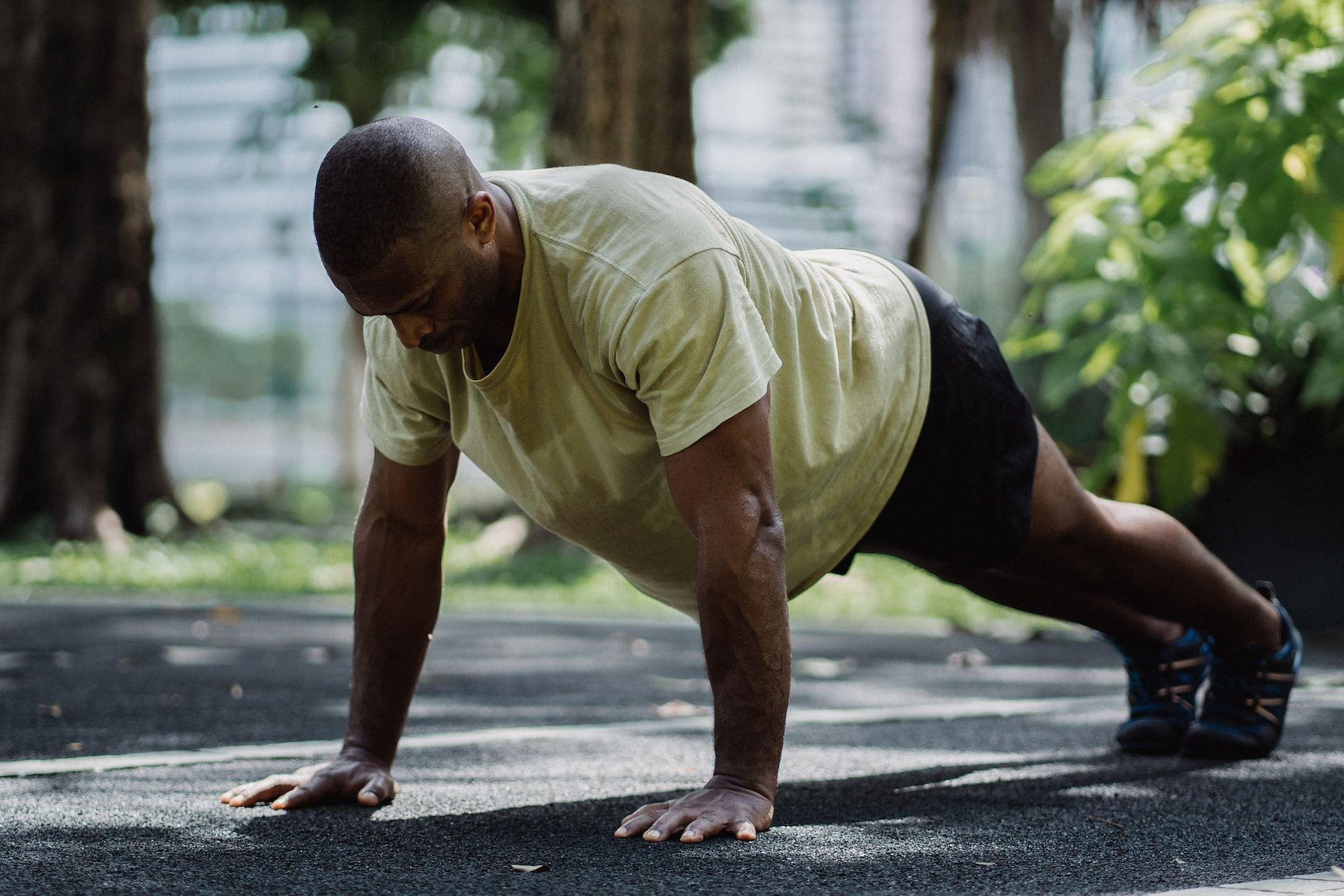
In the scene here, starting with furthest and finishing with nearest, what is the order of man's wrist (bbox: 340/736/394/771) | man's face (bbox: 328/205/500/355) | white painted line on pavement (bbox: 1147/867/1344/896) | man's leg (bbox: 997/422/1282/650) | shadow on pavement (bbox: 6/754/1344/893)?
1. man's leg (bbox: 997/422/1282/650)
2. man's wrist (bbox: 340/736/394/771)
3. man's face (bbox: 328/205/500/355)
4. shadow on pavement (bbox: 6/754/1344/893)
5. white painted line on pavement (bbox: 1147/867/1344/896)

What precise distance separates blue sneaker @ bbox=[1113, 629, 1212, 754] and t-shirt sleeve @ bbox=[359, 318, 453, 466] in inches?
68.4

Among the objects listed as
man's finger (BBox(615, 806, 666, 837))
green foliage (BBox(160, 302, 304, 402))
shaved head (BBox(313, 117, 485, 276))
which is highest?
shaved head (BBox(313, 117, 485, 276))

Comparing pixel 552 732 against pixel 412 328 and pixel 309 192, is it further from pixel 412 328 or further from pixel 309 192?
pixel 309 192

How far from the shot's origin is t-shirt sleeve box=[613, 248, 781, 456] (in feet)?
7.94

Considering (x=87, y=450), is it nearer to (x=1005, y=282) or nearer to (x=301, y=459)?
(x=301, y=459)

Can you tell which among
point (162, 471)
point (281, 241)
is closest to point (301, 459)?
point (281, 241)

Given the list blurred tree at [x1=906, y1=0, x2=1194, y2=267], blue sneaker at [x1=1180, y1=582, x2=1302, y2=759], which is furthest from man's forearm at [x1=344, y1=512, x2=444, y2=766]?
blurred tree at [x1=906, y1=0, x2=1194, y2=267]

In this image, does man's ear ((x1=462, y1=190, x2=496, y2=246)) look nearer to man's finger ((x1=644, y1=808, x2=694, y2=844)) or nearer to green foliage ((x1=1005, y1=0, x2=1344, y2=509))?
man's finger ((x1=644, y1=808, x2=694, y2=844))

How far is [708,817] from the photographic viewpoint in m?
2.48

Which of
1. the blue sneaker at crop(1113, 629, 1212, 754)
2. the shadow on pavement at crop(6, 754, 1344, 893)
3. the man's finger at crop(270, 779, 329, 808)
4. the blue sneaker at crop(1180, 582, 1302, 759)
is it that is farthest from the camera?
the blue sneaker at crop(1113, 629, 1212, 754)

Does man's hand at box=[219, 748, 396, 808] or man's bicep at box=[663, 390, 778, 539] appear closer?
man's bicep at box=[663, 390, 778, 539]

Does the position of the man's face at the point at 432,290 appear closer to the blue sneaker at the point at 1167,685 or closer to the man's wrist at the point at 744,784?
the man's wrist at the point at 744,784

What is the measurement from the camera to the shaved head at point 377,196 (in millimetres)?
2355

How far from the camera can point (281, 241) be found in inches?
743
